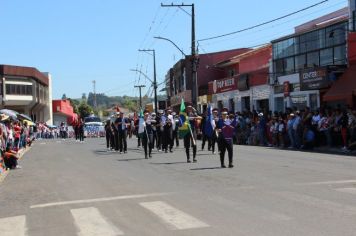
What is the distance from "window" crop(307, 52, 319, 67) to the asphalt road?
16.9m

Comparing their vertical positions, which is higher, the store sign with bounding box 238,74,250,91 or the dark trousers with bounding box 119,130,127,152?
the store sign with bounding box 238,74,250,91

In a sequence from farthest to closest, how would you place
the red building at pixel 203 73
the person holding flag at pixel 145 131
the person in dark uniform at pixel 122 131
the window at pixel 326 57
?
the red building at pixel 203 73, the window at pixel 326 57, the person in dark uniform at pixel 122 131, the person holding flag at pixel 145 131

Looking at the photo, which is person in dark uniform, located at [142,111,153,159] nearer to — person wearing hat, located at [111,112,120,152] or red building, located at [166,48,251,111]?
person wearing hat, located at [111,112,120,152]

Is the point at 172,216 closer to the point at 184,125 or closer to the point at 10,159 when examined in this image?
the point at 184,125

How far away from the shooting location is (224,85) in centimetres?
4931

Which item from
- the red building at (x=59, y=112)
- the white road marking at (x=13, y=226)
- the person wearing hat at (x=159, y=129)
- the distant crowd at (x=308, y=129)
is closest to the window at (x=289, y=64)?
the distant crowd at (x=308, y=129)

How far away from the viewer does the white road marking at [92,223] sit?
310 inches

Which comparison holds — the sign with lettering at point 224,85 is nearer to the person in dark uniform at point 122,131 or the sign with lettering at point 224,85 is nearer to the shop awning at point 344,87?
the shop awning at point 344,87

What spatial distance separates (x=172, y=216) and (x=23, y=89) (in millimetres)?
65266

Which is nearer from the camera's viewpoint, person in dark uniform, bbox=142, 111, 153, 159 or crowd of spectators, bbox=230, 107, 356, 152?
person in dark uniform, bbox=142, 111, 153, 159

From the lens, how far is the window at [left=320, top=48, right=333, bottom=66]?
31253 millimetres

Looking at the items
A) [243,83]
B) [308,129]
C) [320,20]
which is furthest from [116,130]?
[243,83]

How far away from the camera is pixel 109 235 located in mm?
7645

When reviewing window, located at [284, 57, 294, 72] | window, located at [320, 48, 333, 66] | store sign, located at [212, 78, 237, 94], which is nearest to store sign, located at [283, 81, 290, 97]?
window, located at [284, 57, 294, 72]
